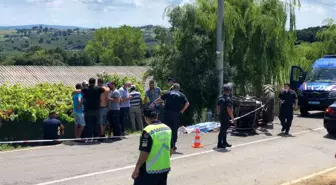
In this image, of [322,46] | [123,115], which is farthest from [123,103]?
[322,46]

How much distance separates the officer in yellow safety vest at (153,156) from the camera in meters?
5.96

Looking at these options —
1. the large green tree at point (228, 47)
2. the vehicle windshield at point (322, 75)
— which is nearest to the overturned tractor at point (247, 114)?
the large green tree at point (228, 47)

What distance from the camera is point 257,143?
14.0 meters

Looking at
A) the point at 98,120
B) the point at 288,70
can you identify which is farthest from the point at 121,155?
the point at 288,70

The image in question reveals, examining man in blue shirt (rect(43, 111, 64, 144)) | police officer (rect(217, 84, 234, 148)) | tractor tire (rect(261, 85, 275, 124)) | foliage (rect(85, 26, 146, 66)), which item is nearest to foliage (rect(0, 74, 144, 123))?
man in blue shirt (rect(43, 111, 64, 144))

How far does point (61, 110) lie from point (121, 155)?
340 centimetres

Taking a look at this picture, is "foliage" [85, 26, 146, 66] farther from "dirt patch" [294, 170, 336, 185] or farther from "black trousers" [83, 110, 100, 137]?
"dirt patch" [294, 170, 336, 185]

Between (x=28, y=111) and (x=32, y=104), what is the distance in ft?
3.11

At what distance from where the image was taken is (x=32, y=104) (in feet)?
46.5

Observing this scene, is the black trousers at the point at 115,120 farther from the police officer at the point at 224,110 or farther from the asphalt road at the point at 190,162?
the police officer at the point at 224,110

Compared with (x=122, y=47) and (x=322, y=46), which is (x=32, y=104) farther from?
(x=122, y=47)

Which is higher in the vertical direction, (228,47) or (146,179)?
(228,47)

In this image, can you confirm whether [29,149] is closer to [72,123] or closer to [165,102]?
[72,123]

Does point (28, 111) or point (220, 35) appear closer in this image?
point (28, 111)
